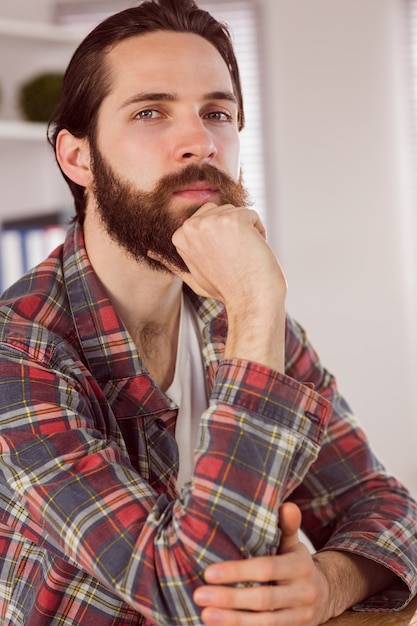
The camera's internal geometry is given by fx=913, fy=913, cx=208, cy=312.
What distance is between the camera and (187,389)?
4.44ft

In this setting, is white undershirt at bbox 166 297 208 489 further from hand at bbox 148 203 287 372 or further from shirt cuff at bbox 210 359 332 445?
shirt cuff at bbox 210 359 332 445

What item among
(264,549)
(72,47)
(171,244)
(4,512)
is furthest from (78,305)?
(72,47)

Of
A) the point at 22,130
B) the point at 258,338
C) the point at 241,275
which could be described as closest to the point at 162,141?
the point at 241,275

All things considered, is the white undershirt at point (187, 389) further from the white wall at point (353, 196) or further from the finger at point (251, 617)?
the white wall at point (353, 196)

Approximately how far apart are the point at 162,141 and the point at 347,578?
2.10ft

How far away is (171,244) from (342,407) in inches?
15.4

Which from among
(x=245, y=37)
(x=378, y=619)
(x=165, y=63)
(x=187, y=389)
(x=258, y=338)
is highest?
(x=245, y=37)

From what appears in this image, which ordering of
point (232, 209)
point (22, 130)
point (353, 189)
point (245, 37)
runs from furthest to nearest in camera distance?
point (245, 37) → point (353, 189) → point (22, 130) → point (232, 209)

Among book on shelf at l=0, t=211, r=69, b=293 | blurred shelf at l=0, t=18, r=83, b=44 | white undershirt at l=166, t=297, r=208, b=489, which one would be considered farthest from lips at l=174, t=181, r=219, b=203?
blurred shelf at l=0, t=18, r=83, b=44

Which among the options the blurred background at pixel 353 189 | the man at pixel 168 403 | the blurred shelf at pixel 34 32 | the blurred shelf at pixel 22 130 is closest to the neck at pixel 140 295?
the man at pixel 168 403

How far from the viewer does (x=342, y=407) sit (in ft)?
4.71

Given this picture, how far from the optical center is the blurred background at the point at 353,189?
3.69 meters

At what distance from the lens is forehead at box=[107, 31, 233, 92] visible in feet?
4.41

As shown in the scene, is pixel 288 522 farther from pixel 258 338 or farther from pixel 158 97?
pixel 158 97
